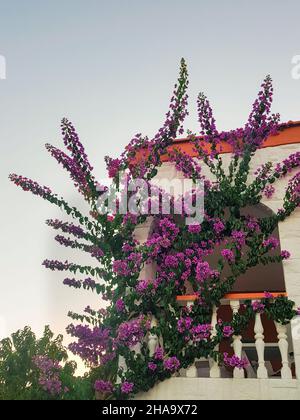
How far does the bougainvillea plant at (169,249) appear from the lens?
4.20 m

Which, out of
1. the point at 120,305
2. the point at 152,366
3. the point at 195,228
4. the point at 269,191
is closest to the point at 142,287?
the point at 120,305

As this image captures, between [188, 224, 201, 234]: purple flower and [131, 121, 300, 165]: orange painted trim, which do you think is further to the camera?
[131, 121, 300, 165]: orange painted trim

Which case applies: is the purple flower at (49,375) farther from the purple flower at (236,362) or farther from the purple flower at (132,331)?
the purple flower at (236,362)

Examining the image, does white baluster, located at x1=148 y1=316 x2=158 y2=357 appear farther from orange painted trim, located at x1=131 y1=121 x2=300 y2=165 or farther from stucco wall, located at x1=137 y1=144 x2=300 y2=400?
orange painted trim, located at x1=131 y1=121 x2=300 y2=165

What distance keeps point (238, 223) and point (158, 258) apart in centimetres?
107

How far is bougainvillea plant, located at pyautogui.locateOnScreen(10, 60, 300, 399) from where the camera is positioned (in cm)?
420

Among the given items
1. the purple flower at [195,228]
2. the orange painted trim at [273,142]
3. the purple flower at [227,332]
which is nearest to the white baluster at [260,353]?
the purple flower at [227,332]

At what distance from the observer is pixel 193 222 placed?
4.82 meters

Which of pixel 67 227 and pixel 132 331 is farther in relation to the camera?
pixel 67 227

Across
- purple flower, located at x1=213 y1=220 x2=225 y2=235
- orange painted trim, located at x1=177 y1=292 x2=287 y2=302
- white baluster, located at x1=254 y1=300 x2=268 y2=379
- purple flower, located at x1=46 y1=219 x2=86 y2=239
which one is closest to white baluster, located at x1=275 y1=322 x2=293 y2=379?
white baluster, located at x1=254 y1=300 x2=268 y2=379

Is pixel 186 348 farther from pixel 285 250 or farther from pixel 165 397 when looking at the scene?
pixel 285 250

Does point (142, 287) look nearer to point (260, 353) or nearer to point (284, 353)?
point (260, 353)

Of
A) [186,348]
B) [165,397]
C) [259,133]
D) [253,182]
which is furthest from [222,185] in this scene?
[165,397]

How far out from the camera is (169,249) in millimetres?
4746
